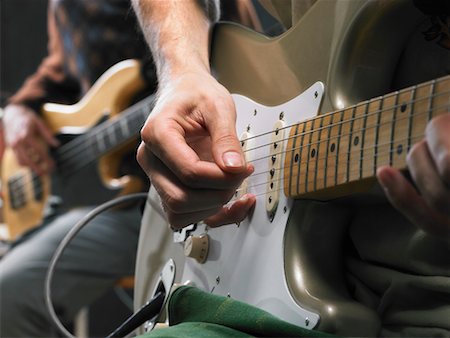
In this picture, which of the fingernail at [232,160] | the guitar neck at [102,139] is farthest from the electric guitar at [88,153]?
the fingernail at [232,160]

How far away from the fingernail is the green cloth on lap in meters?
0.10

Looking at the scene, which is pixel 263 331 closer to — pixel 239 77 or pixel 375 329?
pixel 375 329

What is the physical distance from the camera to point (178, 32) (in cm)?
78

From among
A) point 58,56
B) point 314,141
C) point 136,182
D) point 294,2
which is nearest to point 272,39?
point 294,2

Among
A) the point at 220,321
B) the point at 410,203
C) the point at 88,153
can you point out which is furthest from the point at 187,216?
the point at 88,153

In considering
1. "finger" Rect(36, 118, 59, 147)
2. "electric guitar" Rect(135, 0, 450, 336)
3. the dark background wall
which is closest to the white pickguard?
"electric guitar" Rect(135, 0, 450, 336)

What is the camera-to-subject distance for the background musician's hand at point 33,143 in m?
1.77

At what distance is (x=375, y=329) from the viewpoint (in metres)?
0.56

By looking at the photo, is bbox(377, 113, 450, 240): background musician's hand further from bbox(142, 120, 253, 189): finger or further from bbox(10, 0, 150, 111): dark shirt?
bbox(10, 0, 150, 111): dark shirt

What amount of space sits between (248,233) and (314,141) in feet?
0.41

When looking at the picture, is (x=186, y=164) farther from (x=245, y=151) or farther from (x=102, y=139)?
(x=102, y=139)

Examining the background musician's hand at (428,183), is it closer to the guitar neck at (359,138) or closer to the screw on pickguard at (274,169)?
the guitar neck at (359,138)

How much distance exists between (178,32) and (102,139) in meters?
0.88

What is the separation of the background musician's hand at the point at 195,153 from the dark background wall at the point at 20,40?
1.91m
